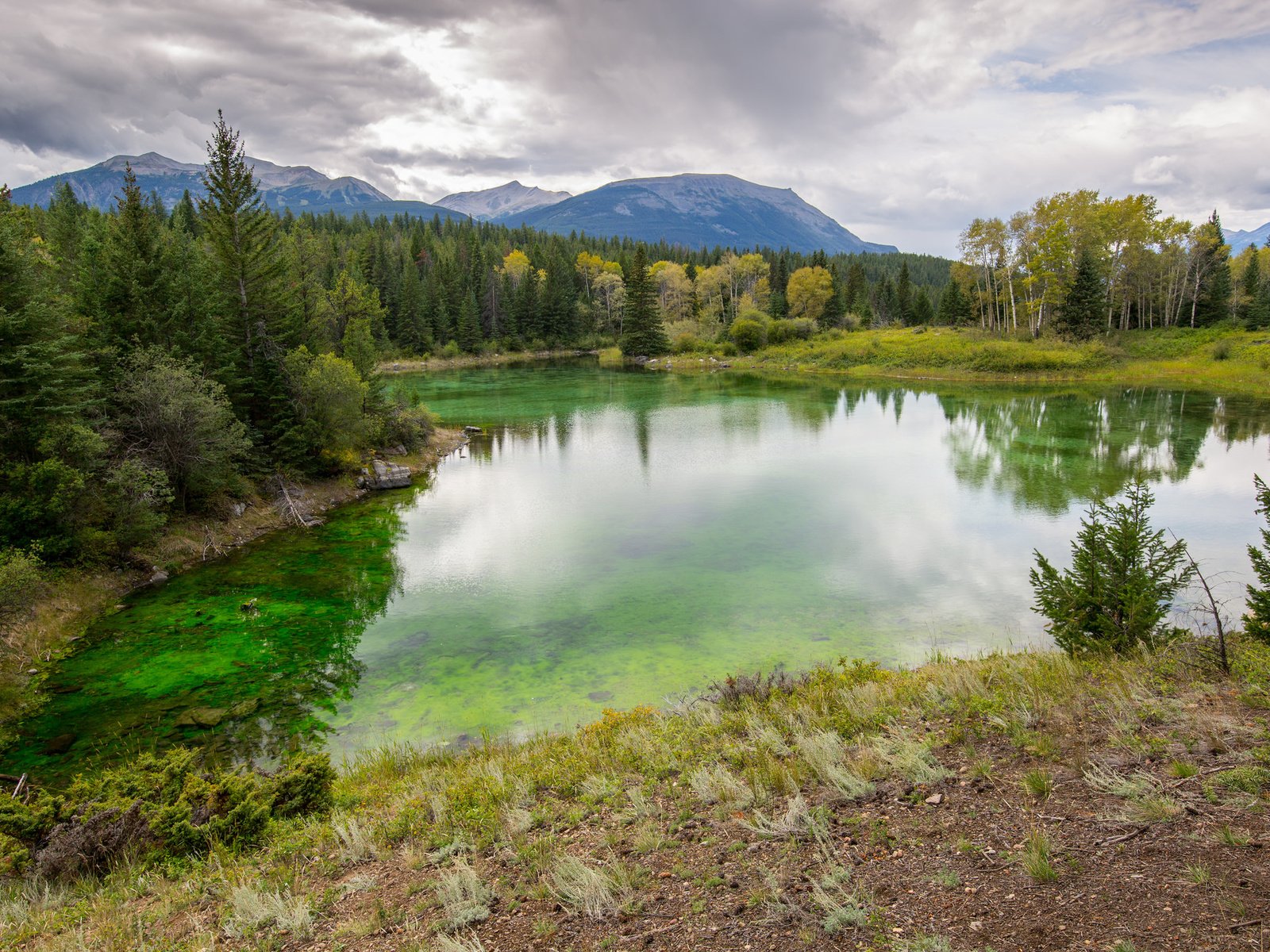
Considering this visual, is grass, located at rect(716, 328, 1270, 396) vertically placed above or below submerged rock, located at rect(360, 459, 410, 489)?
above

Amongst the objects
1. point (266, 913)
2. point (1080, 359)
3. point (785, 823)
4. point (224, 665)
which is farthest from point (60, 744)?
point (1080, 359)

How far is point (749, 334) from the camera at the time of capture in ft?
290

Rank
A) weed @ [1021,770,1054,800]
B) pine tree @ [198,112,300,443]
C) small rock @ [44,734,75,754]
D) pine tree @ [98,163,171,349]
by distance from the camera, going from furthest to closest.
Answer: pine tree @ [198,112,300,443] < pine tree @ [98,163,171,349] < small rock @ [44,734,75,754] < weed @ [1021,770,1054,800]

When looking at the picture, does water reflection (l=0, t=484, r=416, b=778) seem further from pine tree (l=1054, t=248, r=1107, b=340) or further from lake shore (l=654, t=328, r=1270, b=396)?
pine tree (l=1054, t=248, r=1107, b=340)

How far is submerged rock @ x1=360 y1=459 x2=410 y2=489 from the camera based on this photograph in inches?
1187

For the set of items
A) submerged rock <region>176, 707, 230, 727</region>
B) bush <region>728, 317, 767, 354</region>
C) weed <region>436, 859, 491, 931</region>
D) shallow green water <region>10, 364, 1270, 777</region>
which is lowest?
submerged rock <region>176, 707, 230, 727</region>

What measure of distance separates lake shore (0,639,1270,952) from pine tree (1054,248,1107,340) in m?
65.2

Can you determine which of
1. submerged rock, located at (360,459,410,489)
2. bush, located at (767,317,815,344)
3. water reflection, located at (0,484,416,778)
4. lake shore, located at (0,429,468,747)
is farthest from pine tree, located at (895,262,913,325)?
water reflection, located at (0,484,416,778)

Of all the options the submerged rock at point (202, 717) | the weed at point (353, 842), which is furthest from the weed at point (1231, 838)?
the submerged rock at point (202, 717)

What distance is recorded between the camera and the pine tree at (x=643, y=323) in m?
87.9

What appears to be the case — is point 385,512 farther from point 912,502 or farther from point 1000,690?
point 1000,690

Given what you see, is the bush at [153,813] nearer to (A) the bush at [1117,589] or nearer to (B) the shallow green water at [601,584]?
(B) the shallow green water at [601,584]

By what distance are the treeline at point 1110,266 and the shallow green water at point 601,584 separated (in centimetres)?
3082

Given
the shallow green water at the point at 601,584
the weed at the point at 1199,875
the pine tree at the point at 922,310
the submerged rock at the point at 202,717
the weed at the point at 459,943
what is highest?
the pine tree at the point at 922,310
